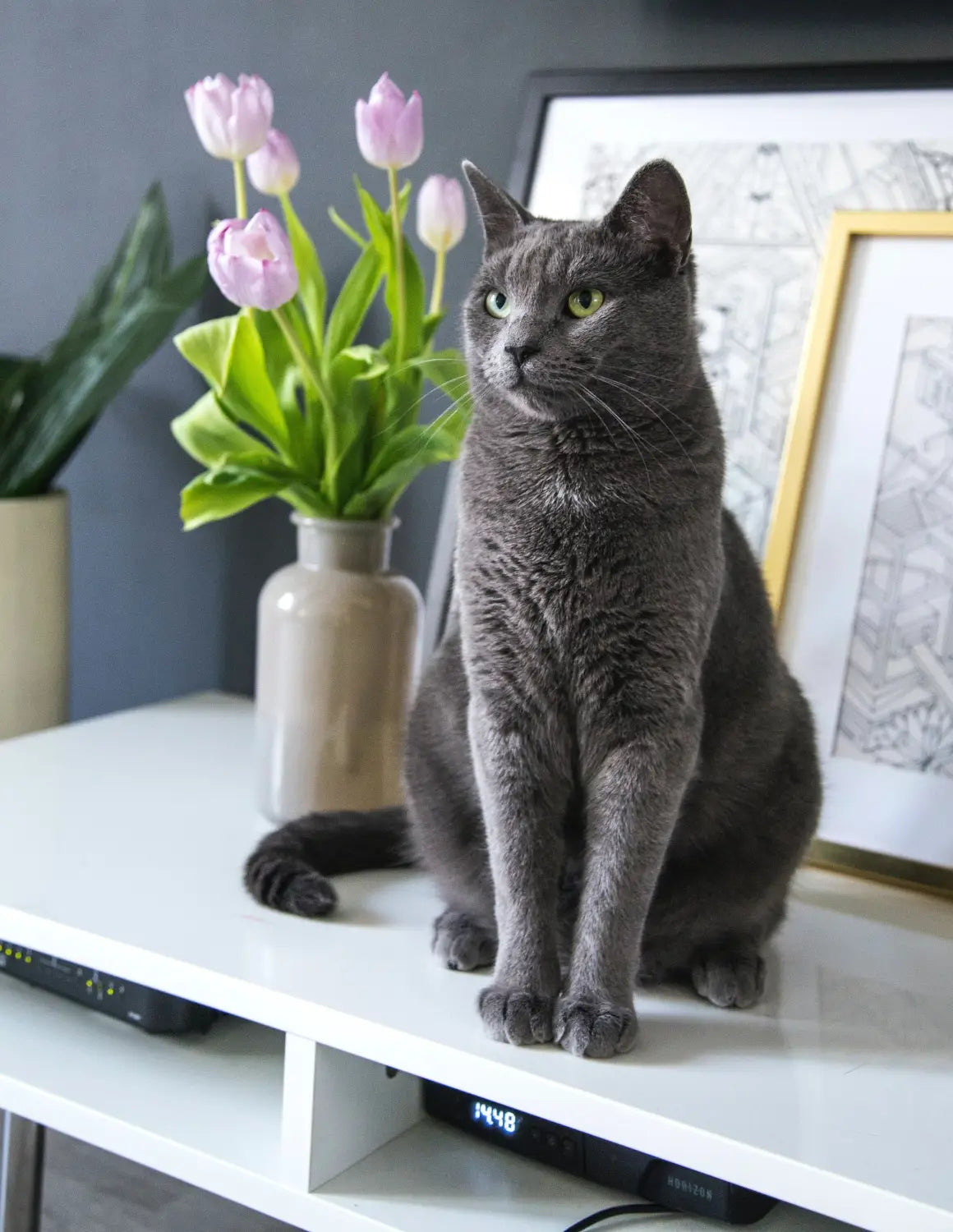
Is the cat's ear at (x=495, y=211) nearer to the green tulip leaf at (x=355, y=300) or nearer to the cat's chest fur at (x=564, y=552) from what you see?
the cat's chest fur at (x=564, y=552)

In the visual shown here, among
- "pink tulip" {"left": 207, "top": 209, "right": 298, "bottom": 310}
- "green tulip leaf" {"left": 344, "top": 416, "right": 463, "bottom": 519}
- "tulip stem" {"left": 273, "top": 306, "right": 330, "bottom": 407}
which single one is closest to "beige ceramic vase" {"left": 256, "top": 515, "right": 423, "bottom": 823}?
"green tulip leaf" {"left": 344, "top": 416, "right": 463, "bottom": 519}

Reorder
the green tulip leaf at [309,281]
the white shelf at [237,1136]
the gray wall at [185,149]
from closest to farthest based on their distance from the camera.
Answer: the white shelf at [237,1136] → the green tulip leaf at [309,281] → the gray wall at [185,149]

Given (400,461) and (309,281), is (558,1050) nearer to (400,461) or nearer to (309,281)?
(400,461)

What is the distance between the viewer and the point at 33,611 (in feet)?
4.95

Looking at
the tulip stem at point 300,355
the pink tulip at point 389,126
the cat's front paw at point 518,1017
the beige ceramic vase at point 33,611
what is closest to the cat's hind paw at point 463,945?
the cat's front paw at point 518,1017

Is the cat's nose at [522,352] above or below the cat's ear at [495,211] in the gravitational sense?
below

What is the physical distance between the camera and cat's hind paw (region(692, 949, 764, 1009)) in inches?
34.7

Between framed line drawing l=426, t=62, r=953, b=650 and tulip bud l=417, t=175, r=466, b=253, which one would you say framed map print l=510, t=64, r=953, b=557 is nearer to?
framed line drawing l=426, t=62, r=953, b=650

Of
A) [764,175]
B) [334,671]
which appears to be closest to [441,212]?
[764,175]

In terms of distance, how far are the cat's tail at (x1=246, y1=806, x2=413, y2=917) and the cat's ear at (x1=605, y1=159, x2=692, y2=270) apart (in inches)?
21.1

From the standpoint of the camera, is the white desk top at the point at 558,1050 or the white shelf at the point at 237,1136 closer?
the white desk top at the point at 558,1050

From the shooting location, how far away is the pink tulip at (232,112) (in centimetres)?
109

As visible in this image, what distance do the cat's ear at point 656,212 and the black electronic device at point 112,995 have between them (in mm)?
639

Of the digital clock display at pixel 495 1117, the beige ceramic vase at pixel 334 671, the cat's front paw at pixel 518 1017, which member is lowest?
the digital clock display at pixel 495 1117
